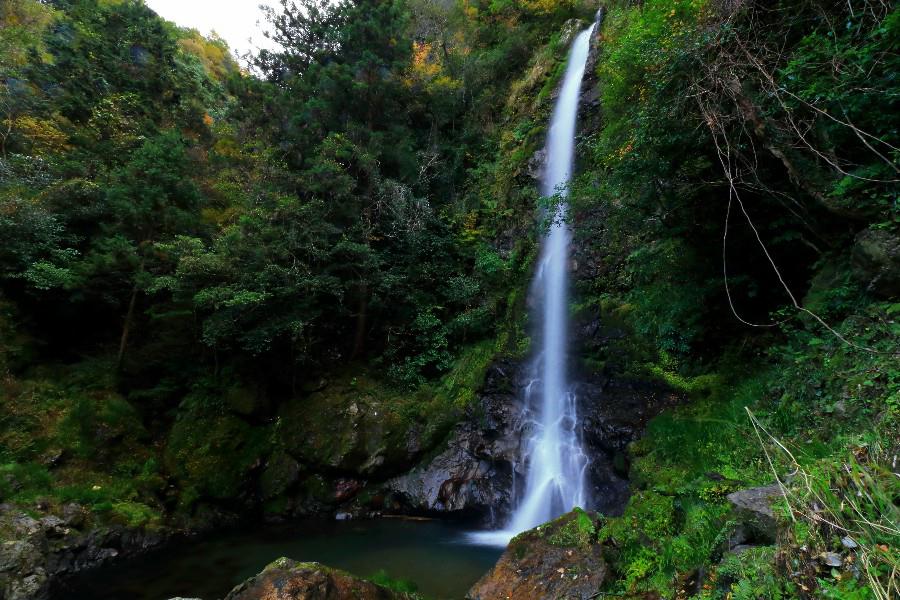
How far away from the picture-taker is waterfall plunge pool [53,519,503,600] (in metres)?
6.18

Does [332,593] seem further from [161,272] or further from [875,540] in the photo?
[161,272]

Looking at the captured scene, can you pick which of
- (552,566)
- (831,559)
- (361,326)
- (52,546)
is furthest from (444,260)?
(831,559)

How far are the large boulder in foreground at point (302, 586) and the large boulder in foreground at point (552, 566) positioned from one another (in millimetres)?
1291

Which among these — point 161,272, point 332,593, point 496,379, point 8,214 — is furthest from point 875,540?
point 8,214

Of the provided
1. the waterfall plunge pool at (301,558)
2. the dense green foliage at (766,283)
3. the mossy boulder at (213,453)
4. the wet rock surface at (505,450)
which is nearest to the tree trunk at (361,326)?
the mossy boulder at (213,453)

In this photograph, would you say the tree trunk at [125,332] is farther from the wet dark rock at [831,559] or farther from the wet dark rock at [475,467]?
the wet dark rock at [831,559]

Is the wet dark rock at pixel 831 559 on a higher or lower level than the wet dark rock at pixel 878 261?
lower

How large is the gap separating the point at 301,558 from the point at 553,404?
18.7 ft

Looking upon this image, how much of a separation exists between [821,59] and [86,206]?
1368cm

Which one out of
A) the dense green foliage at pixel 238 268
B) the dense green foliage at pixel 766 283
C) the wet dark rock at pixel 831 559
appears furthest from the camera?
the dense green foliage at pixel 238 268

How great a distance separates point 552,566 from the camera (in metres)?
4.30

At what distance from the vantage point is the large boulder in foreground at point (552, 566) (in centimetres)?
399

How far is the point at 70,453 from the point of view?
26.4ft

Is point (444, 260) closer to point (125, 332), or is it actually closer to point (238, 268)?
point (238, 268)
